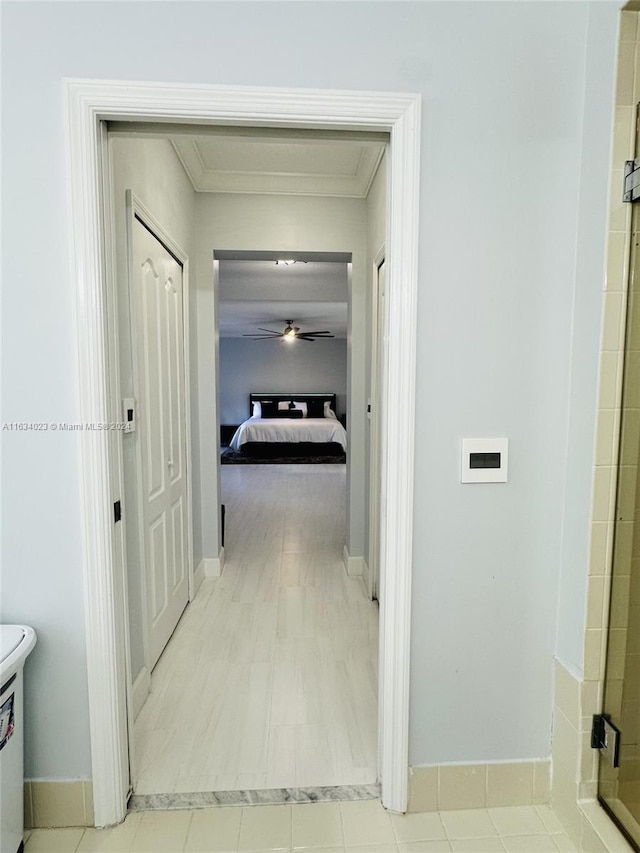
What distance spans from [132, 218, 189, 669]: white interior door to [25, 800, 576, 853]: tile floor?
2.43 ft

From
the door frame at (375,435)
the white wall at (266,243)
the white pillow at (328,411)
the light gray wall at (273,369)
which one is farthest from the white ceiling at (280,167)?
the light gray wall at (273,369)

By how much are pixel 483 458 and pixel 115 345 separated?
1194 millimetres

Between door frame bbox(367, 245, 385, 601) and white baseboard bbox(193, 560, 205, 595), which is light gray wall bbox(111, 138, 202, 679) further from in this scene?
door frame bbox(367, 245, 385, 601)

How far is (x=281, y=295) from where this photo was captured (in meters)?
6.11

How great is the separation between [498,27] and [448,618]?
174cm

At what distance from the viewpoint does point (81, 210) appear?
4.01ft

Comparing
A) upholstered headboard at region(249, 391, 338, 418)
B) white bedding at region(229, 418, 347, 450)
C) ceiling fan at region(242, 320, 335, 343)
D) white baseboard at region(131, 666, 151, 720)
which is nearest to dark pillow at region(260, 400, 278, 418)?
upholstered headboard at region(249, 391, 338, 418)

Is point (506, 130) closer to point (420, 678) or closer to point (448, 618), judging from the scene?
→ point (448, 618)

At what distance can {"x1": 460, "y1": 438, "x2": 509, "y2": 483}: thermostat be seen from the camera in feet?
4.44

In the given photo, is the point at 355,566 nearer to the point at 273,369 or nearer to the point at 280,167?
the point at 280,167

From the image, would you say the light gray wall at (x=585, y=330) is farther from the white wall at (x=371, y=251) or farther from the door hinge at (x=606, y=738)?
the white wall at (x=371, y=251)

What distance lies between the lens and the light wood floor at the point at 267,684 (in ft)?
5.19

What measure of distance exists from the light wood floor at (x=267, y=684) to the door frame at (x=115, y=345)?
274 mm

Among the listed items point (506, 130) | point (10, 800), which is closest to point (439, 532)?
point (506, 130)
